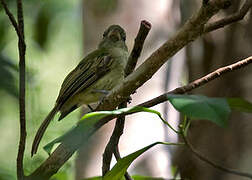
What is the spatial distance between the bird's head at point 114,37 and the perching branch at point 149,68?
6.66 feet

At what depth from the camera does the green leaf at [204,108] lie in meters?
1.24

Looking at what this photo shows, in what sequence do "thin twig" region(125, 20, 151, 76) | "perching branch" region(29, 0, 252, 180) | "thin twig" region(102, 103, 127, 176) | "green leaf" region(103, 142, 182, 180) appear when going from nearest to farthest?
"perching branch" region(29, 0, 252, 180) < "green leaf" region(103, 142, 182, 180) < "thin twig" region(125, 20, 151, 76) < "thin twig" region(102, 103, 127, 176)

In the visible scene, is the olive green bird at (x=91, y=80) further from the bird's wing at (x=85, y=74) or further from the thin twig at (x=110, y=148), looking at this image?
the thin twig at (x=110, y=148)

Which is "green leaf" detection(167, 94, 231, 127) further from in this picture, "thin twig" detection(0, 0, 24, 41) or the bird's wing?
the bird's wing

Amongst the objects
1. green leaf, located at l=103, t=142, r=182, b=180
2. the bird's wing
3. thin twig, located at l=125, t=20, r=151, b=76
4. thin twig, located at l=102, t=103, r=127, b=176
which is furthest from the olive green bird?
green leaf, located at l=103, t=142, r=182, b=180

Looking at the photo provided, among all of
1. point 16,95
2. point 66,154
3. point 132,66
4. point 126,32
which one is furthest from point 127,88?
point 126,32

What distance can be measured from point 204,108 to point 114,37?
2.86 m

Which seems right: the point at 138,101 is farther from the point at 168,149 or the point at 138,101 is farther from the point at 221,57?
the point at 221,57

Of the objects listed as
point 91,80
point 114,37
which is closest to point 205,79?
point 91,80

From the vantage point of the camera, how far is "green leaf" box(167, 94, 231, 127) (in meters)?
1.24

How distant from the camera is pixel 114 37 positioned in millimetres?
4102

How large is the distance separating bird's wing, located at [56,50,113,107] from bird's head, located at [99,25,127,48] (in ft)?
0.66

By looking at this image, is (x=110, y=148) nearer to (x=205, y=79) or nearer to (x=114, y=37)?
(x=205, y=79)

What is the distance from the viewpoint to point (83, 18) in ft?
15.5
